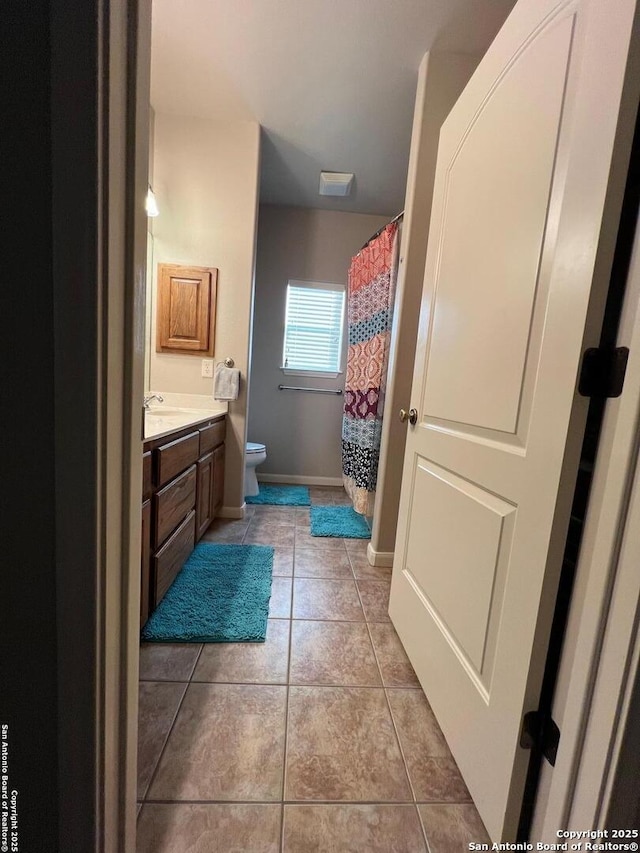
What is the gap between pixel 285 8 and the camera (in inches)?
57.5

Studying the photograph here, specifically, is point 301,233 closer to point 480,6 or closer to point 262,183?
point 262,183

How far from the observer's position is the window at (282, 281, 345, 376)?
10.8 feet

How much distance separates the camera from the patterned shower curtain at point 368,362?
2166 mm

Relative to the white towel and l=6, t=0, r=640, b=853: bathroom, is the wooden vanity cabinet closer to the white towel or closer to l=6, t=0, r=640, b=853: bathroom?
l=6, t=0, r=640, b=853: bathroom

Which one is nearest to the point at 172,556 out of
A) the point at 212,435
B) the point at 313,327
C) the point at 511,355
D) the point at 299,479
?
the point at 212,435

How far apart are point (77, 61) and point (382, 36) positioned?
1.94 meters

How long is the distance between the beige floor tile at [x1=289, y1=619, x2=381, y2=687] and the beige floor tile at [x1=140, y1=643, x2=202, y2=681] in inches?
14.3

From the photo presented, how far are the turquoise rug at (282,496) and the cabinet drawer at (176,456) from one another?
4.16 feet

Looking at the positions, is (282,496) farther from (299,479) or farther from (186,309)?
(186,309)

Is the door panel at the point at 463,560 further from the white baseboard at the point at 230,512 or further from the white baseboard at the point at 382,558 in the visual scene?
the white baseboard at the point at 230,512

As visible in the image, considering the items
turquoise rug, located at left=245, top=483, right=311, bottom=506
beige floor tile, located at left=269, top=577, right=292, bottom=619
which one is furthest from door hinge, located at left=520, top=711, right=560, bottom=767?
turquoise rug, located at left=245, top=483, right=311, bottom=506

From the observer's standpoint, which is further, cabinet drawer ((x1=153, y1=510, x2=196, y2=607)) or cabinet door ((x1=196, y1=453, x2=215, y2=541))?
cabinet door ((x1=196, y1=453, x2=215, y2=541))

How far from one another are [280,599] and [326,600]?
22cm

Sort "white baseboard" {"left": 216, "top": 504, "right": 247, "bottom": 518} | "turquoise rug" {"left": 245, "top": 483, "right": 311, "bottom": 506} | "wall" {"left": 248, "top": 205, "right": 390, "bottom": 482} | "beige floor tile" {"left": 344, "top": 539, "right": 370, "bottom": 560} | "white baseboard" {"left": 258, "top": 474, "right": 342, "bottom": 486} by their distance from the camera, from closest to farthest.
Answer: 1. "beige floor tile" {"left": 344, "top": 539, "right": 370, "bottom": 560}
2. "white baseboard" {"left": 216, "top": 504, "right": 247, "bottom": 518}
3. "turquoise rug" {"left": 245, "top": 483, "right": 311, "bottom": 506}
4. "wall" {"left": 248, "top": 205, "right": 390, "bottom": 482}
5. "white baseboard" {"left": 258, "top": 474, "right": 342, "bottom": 486}
